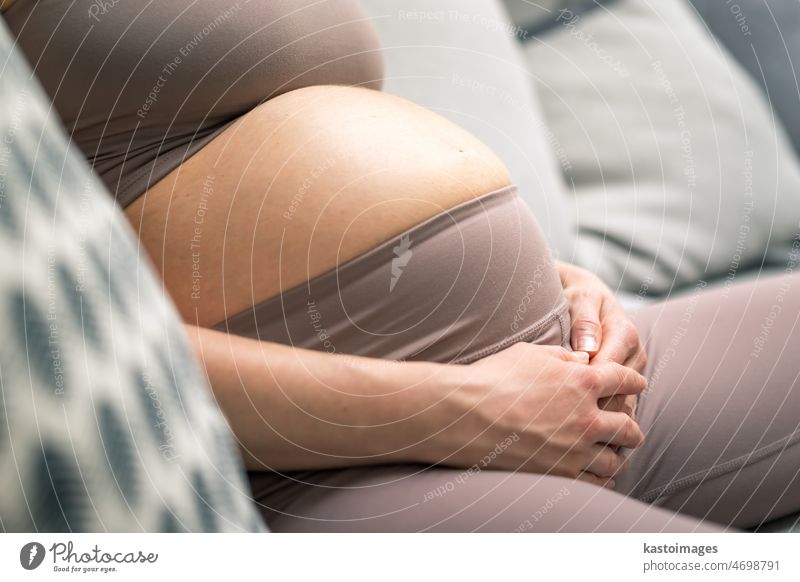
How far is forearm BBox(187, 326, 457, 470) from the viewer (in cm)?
39

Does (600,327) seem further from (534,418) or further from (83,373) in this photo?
(83,373)

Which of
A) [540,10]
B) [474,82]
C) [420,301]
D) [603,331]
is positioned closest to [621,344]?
[603,331]

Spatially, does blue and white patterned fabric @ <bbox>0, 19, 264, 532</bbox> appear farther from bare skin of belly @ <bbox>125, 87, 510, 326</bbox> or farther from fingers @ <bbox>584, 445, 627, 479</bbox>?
fingers @ <bbox>584, 445, 627, 479</bbox>

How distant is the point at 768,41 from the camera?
89cm

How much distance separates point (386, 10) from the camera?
0.69m

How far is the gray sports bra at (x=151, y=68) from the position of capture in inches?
16.4

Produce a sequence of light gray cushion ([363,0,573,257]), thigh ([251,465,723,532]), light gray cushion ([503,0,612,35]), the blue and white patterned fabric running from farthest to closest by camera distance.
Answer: light gray cushion ([503,0,612,35])
light gray cushion ([363,0,573,257])
thigh ([251,465,723,532])
the blue and white patterned fabric

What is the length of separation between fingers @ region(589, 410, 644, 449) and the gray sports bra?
269 millimetres

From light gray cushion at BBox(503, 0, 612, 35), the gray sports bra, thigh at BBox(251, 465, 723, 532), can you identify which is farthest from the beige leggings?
light gray cushion at BBox(503, 0, 612, 35)

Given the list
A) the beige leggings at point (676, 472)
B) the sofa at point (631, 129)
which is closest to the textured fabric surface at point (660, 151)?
the sofa at point (631, 129)

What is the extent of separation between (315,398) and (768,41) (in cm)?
78

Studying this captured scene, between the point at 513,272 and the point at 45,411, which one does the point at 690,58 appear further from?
the point at 45,411

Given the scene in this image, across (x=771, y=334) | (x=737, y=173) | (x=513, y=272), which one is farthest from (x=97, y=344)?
(x=737, y=173)
